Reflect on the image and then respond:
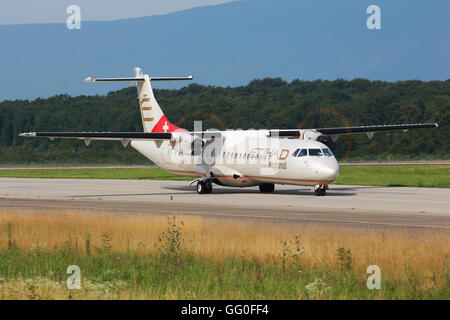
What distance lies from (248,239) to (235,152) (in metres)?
19.4

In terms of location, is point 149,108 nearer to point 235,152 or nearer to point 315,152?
point 235,152

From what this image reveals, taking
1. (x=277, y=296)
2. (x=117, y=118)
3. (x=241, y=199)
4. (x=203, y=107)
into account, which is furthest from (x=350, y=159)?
(x=277, y=296)

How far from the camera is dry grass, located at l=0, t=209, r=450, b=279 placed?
46.6 feet

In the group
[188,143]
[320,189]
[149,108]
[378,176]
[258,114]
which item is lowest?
[378,176]

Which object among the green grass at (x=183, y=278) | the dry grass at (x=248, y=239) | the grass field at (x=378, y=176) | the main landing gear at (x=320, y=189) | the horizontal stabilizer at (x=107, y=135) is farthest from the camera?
the grass field at (x=378, y=176)

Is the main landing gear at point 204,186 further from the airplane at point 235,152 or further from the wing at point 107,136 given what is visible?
the wing at point 107,136

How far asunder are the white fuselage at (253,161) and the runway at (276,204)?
1039mm

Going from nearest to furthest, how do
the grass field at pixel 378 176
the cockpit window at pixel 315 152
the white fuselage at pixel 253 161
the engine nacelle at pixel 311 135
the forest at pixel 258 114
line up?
the white fuselage at pixel 253 161 < the cockpit window at pixel 315 152 < the engine nacelle at pixel 311 135 < the grass field at pixel 378 176 < the forest at pixel 258 114

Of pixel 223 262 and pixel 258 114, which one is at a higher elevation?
pixel 258 114

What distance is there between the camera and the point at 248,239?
17250 mm

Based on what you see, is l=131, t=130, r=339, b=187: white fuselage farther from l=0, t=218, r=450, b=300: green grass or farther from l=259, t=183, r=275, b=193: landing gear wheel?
l=0, t=218, r=450, b=300: green grass

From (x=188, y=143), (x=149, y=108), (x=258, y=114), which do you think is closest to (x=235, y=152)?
(x=188, y=143)

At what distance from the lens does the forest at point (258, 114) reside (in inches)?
3856
